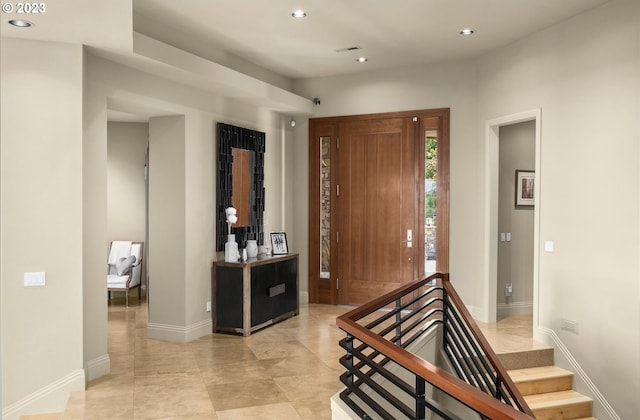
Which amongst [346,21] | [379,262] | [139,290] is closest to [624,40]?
[346,21]

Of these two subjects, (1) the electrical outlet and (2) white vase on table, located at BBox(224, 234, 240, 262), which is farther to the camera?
(2) white vase on table, located at BBox(224, 234, 240, 262)

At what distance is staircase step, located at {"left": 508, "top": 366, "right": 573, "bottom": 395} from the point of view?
5.05m

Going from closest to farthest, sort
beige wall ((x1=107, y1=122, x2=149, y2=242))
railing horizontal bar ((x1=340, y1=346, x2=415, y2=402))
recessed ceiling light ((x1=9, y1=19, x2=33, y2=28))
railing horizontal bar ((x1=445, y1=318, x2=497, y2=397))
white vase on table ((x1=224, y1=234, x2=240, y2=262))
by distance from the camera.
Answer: railing horizontal bar ((x1=340, y1=346, x2=415, y2=402)) → recessed ceiling light ((x1=9, y1=19, x2=33, y2=28)) → railing horizontal bar ((x1=445, y1=318, x2=497, y2=397)) → white vase on table ((x1=224, y1=234, x2=240, y2=262)) → beige wall ((x1=107, y1=122, x2=149, y2=242))

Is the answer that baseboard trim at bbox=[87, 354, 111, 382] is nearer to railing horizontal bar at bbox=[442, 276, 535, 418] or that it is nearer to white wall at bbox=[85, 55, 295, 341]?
white wall at bbox=[85, 55, 295, 341]

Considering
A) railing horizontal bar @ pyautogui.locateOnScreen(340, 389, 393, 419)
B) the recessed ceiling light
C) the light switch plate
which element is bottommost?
railing horizontal bar @ pyautogui.locateOnScreen(340, 389, 393, 419)

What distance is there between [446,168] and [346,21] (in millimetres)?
2515

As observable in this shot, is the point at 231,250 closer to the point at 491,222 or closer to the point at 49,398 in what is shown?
the point at 49,398

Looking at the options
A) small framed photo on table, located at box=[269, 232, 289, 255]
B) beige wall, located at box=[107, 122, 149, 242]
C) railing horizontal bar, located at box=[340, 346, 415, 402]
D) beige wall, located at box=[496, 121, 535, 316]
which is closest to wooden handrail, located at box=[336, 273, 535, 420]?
railing horizontal bar, located at box=[340, 346, 415, 402]

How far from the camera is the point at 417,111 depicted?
278 inches

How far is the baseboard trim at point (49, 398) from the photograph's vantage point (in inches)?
152

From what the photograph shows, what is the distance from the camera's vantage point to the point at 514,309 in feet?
22.8

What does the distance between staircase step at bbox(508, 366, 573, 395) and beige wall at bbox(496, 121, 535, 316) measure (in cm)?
166

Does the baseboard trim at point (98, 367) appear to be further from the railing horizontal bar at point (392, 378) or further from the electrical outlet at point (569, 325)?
the electrical outlet at point (569, 325)

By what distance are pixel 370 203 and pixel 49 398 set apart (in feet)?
15.0
